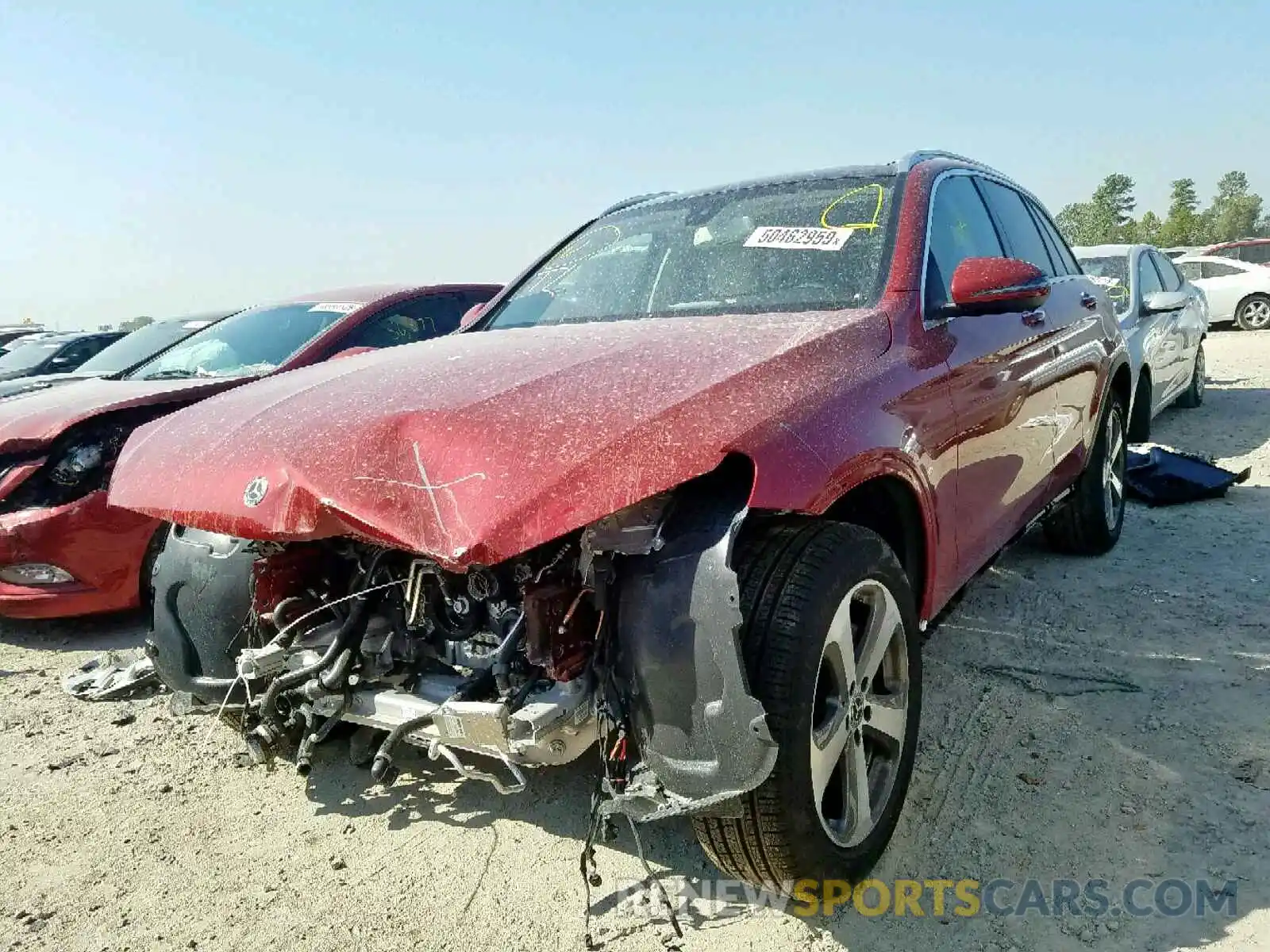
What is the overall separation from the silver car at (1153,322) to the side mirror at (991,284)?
3686 millimetres


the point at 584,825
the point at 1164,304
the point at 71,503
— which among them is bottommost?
the point at 584,825

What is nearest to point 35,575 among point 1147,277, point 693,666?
point 693,666

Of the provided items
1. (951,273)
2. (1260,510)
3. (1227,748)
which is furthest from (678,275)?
(1260,510)

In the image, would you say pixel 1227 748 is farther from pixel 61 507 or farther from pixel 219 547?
pixel 61 507

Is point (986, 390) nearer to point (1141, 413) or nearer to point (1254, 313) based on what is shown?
point (1141, 413)

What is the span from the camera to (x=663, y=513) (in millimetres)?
1919

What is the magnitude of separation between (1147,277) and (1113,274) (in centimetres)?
55

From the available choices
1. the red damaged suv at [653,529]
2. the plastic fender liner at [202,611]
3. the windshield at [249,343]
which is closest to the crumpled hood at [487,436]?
the red damaged suv at [653,529]

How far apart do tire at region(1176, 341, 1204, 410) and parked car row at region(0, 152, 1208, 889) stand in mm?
6657

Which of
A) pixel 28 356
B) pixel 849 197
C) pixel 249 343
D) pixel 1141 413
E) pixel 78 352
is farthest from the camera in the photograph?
pixel 78 352

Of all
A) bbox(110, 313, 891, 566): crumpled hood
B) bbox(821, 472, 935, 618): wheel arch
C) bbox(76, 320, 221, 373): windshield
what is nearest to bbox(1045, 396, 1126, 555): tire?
bbox(821, 472, 935, 618): wheel arch

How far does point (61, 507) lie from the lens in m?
4.05

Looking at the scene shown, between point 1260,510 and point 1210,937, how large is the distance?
13.5 ft

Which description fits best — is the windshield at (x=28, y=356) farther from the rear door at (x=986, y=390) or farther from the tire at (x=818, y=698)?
the tire at (x=818, y=698)
